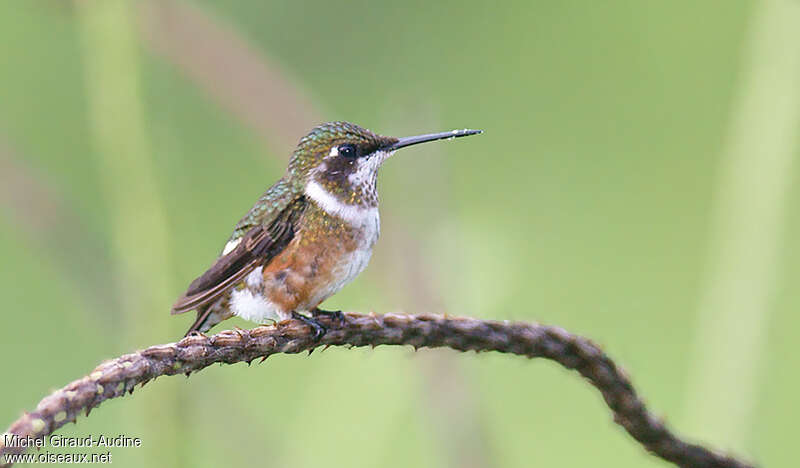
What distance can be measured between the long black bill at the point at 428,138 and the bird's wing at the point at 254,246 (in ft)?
1.04

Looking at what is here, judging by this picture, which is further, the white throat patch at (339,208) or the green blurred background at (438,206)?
the white throat patch at (339,208)

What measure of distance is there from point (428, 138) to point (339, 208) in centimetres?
33

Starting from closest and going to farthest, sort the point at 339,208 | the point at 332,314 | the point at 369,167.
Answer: the point at 332,314, the point at 339,208, the point at 369,167

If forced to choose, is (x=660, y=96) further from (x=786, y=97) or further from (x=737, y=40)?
(x=786, y=97)

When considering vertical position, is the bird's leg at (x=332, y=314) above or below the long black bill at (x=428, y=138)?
below

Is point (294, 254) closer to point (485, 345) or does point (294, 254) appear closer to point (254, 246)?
point (254, 246)

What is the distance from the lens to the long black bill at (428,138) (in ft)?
8.76

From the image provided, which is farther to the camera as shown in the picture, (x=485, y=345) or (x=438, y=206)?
(x=438, y=206)

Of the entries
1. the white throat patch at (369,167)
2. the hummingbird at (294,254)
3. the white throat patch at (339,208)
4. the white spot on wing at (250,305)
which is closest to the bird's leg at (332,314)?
the hummingbird at (294,254)

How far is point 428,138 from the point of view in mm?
2762

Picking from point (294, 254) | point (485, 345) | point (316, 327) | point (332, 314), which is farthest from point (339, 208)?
point (485, 345)

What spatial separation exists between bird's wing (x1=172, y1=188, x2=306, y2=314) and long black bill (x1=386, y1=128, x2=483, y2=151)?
1.04 feet

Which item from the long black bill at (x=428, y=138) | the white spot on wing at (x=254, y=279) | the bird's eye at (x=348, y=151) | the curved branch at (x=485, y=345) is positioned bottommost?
the curved branch at (x=485, y=345)

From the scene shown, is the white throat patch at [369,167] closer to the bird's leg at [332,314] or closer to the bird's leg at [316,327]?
the bird's leg at [332,314]
